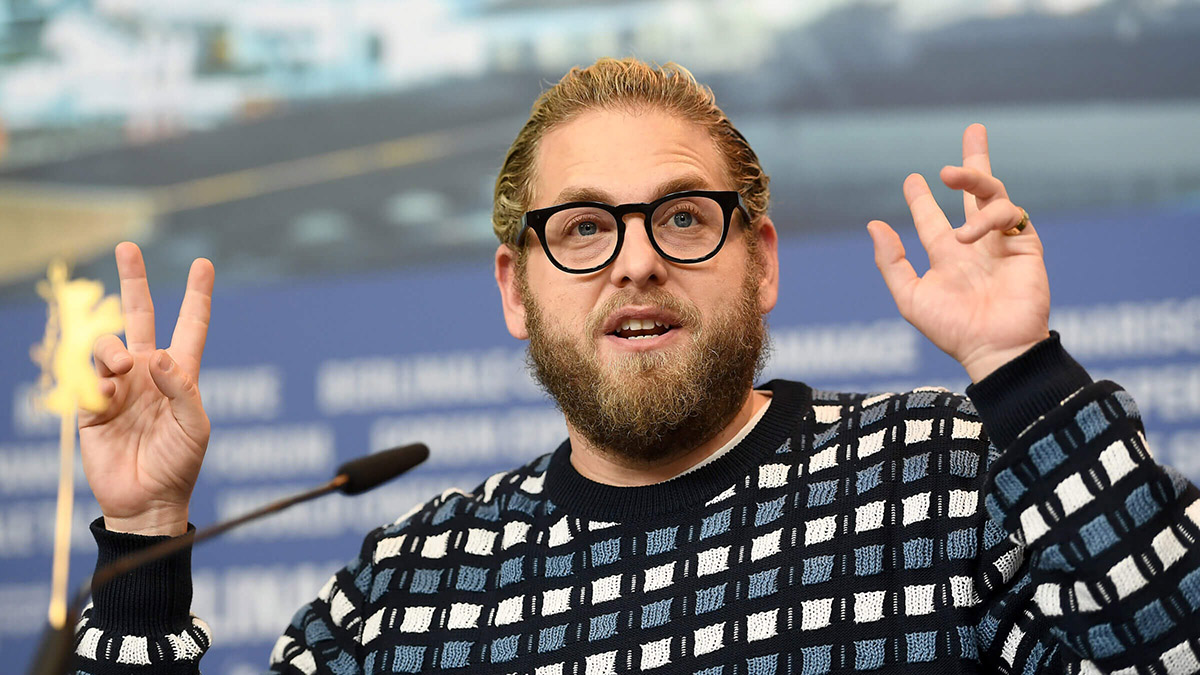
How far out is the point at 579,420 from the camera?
1.60 metres

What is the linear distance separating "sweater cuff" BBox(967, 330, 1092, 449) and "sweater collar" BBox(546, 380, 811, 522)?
1.46 feet

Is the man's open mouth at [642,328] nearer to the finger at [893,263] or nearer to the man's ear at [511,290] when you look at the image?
the man's ear at [511,290]

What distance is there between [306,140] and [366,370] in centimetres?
60

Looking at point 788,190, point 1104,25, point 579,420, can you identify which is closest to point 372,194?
point 788,190

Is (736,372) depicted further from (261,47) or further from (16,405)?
(16,405)

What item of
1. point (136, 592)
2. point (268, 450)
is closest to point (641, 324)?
point (136, 592)

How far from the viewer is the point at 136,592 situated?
4.48 ft

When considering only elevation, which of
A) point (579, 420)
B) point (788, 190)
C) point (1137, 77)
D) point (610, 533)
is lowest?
point (610, 533)

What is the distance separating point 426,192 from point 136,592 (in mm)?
1580

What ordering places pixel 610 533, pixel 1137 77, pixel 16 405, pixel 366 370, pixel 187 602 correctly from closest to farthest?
pixel 187 602 → pixel 610 533 → pixel 1137 77 → pixel 366 370 → pixel 16 405

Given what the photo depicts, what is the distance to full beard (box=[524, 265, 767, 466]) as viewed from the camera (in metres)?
1.52

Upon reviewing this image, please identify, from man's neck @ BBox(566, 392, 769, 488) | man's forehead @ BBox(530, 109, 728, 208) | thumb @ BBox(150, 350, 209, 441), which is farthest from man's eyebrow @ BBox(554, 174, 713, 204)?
thumb @ BBox(150, 350, 209, 441)

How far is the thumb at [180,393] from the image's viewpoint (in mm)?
1379

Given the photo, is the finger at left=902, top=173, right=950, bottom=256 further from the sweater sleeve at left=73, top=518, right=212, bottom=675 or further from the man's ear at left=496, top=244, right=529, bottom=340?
the sweater sleeve at left=73, top=518, right=212, bottom=675
